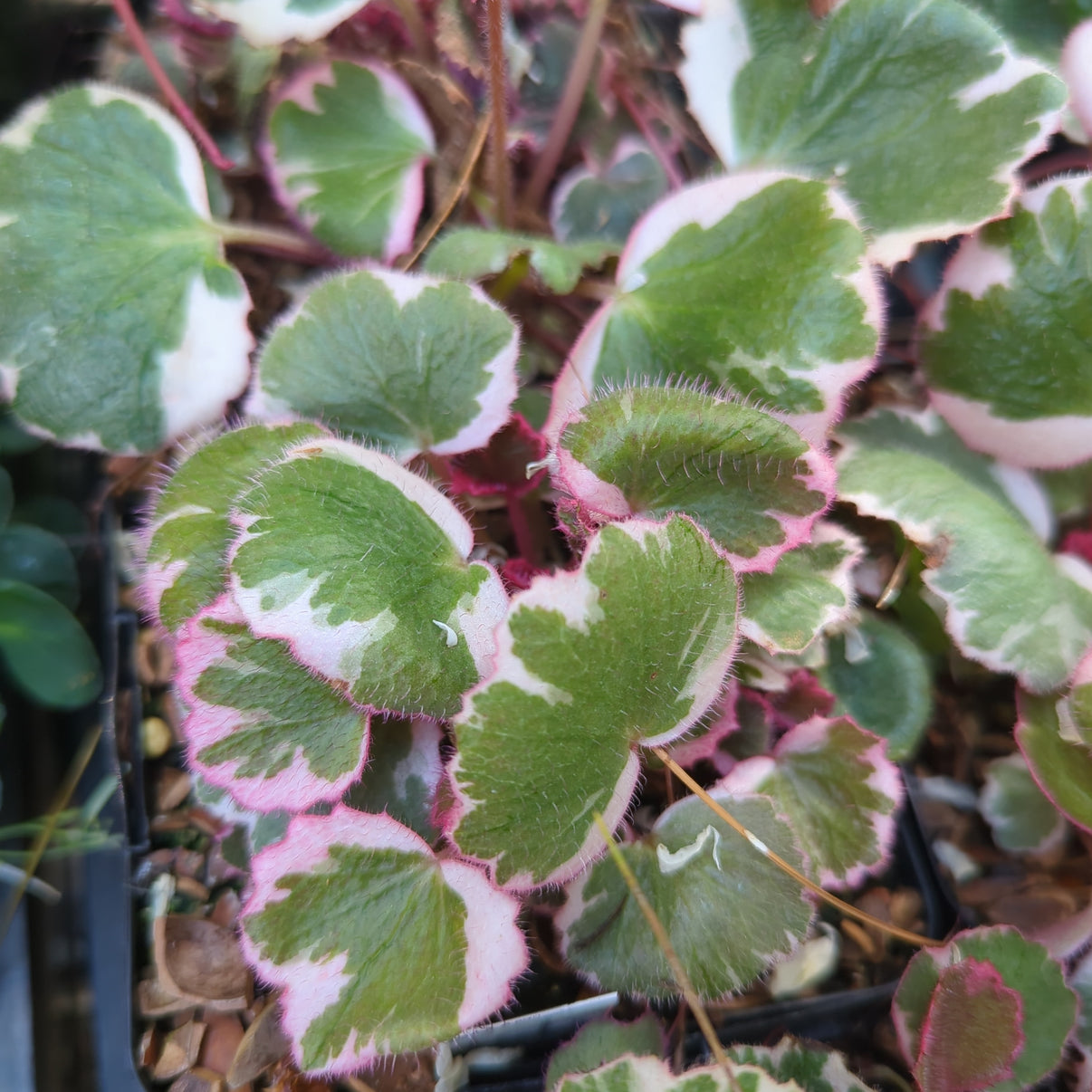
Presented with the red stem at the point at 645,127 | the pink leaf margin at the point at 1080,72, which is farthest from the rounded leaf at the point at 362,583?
the pink leaf margin at the point at 1080,72

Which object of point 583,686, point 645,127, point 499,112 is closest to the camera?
point 583,686

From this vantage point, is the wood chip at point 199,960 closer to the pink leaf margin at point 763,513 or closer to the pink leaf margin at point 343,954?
the pink leaf margin at point 343,954

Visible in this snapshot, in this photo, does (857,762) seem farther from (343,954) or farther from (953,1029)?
(343,954)

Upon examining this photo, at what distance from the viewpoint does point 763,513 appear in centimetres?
45

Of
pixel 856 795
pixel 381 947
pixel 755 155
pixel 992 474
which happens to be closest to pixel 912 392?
pixel 992 474

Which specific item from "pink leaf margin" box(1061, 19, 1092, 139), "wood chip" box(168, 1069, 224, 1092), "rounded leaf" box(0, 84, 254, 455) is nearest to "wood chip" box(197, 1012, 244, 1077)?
"wood chip" box(168, 1069, 224, 1092)

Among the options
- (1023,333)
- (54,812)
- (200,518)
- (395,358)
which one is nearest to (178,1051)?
(54,812)

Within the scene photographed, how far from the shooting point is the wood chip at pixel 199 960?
55 cm

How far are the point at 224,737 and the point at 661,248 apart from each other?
0.41 meters

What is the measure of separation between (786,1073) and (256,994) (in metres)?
0.36

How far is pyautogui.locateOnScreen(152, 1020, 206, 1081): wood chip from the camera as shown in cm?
55

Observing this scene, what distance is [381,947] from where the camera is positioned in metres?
0.43

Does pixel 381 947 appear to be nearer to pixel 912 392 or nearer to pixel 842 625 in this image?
pixel 842 625

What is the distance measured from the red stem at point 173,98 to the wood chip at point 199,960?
58cm
